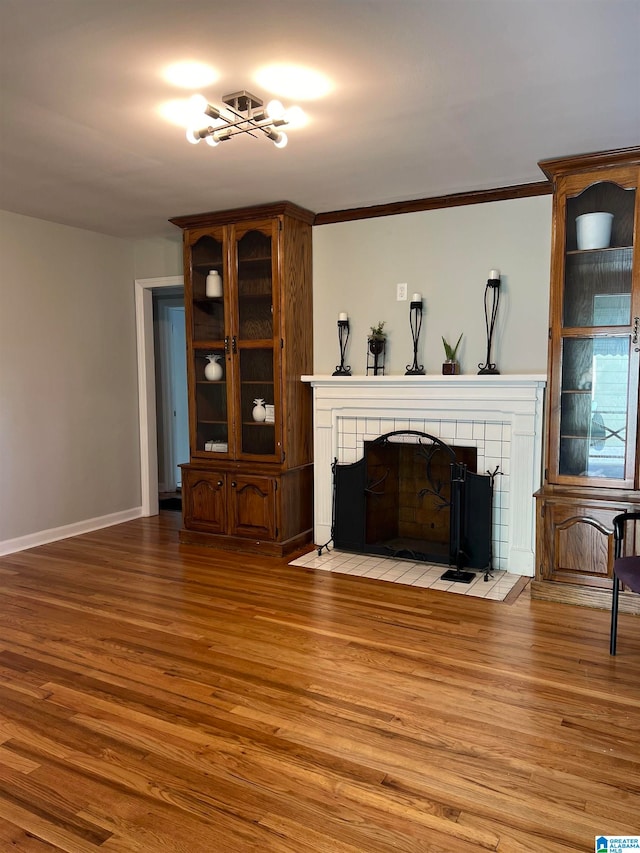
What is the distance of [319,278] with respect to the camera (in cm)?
475

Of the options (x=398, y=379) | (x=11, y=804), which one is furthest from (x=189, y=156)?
(x=11, y=804)

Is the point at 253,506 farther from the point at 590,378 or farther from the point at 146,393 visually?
the point at 590,378

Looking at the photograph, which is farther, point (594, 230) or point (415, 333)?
point (415, 333)

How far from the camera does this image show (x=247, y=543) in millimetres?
4625

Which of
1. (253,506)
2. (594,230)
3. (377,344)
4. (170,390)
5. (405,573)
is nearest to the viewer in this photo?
(594,230)

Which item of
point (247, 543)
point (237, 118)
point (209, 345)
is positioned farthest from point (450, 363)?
point (237, 118)

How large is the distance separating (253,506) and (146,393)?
1.87 meters

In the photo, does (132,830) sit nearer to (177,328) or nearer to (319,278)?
(319,278)

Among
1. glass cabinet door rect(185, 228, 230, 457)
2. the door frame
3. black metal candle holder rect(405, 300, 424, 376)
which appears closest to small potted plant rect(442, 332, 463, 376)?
black metal candle holder rect(405, 300, 424, 376)

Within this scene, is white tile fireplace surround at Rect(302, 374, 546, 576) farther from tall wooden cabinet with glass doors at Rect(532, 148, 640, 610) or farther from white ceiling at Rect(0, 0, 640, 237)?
white ceiling at Rect(0, 0, 640, 237)

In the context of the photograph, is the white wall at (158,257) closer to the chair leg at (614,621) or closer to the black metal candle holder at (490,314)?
the black metal candle holder at (490,314)

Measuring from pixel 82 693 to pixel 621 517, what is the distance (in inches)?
99.8

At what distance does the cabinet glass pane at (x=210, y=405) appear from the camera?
484 cm

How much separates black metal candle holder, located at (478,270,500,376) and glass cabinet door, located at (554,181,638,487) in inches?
21.0
